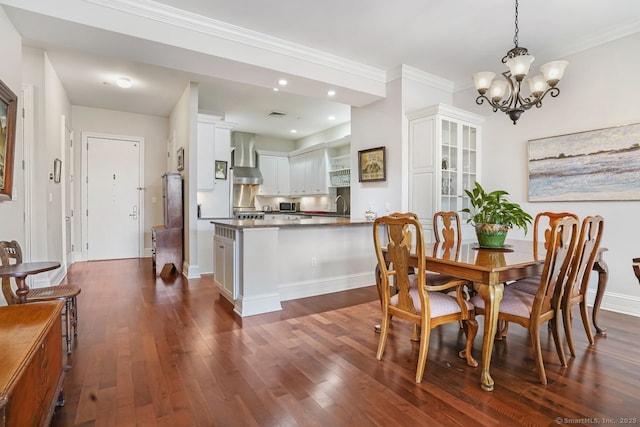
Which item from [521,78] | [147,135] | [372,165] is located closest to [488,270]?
[521,78]

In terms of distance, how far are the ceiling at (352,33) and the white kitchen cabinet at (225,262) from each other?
6.12ft

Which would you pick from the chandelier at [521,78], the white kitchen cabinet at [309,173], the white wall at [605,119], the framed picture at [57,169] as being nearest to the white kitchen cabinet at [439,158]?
the white wall at [605,119]

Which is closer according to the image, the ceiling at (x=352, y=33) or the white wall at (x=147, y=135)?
the ceiling at (x=352, y=33)

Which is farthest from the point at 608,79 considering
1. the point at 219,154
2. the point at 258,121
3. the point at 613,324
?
the point at 258,121

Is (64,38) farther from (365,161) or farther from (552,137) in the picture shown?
(552,137)

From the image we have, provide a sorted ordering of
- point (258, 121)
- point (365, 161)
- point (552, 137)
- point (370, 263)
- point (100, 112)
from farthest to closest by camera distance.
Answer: point (258, 121), point (100, 112), point (365, 161), point (370, 263), point (552, 137)

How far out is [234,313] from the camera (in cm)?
338

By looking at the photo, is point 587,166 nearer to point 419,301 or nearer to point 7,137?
point 419,301

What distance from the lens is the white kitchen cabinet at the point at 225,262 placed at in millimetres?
3516

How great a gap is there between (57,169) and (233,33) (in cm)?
323

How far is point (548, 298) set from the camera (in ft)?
7.13

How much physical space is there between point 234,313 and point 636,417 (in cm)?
300

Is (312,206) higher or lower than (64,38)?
lower

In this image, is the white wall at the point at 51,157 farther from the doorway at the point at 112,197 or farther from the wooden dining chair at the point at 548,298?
the wooden dining chair at the point at 548,298
